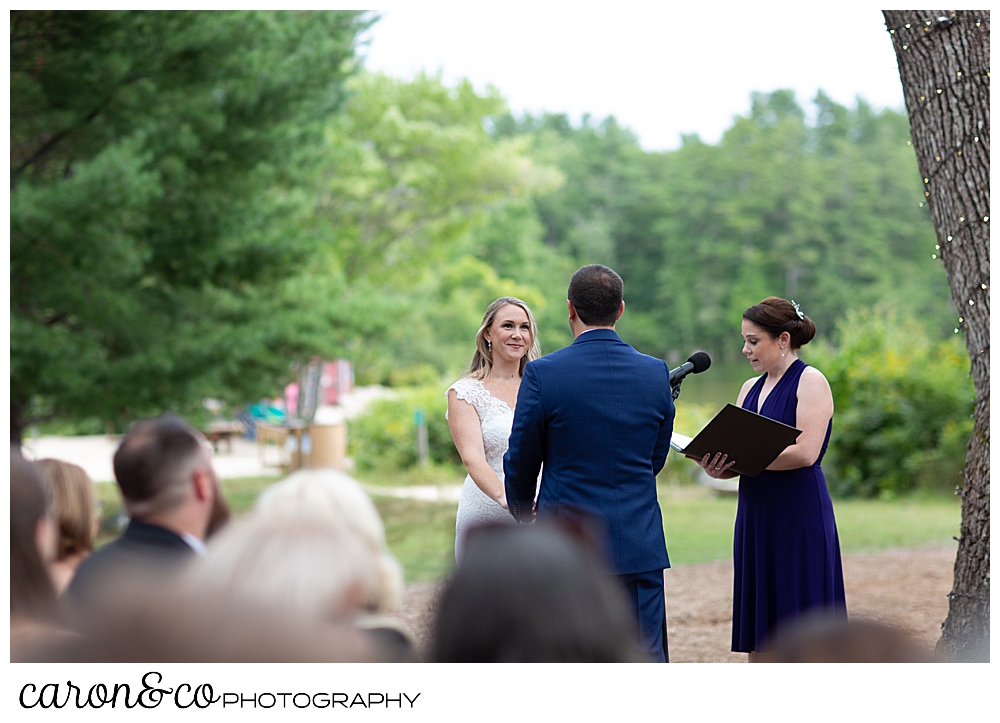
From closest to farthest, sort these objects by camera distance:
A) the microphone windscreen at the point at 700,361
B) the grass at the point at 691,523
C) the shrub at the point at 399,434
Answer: the microphone windscreen at the point at 700,361, the grass at the point at 691,523, the shrub at the point at 399,434

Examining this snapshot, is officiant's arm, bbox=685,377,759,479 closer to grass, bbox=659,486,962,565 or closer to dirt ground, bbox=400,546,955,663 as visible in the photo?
dirt ground, bbox=400,546,955,663

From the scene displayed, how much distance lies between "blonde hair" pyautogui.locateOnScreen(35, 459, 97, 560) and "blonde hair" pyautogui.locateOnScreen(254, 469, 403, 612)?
35.4 inches

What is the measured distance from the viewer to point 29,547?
2184 mm

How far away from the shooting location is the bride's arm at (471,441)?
11.9 ft

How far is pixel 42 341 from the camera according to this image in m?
8.22

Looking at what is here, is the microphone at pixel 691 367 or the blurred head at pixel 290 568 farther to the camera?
the microphone at pixel 691 367

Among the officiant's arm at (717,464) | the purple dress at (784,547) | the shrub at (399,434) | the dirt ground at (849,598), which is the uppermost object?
the officiant's arm at (717,464)

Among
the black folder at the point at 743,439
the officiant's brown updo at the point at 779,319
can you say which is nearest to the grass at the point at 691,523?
the black folder at the point at 743,439

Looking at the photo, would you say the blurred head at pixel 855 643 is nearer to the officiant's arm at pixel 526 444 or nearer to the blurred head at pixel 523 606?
the blurred head at pixel 523 606

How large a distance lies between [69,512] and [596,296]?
181 centimetres

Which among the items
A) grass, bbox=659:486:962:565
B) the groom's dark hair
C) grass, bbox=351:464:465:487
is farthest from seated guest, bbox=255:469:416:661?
grass, bbox=351:464:465:487

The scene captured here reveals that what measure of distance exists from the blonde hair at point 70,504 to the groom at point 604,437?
139 cm

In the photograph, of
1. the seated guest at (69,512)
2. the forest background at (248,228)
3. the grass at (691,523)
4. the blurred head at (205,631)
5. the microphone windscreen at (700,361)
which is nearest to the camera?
the blurred head at (205,631)

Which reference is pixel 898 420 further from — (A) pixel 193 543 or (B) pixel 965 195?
(A) pixel 193 543
